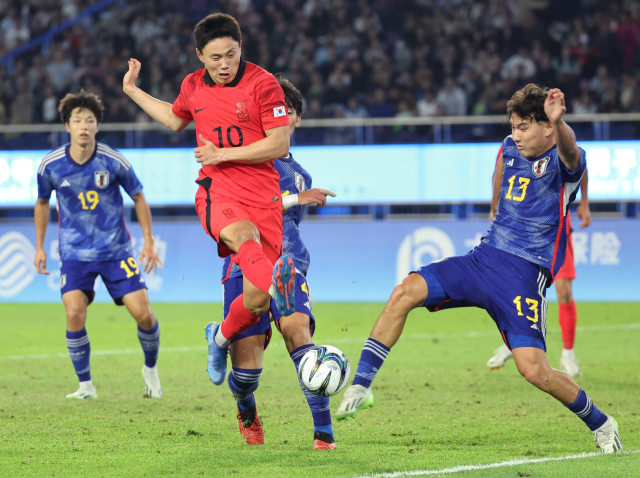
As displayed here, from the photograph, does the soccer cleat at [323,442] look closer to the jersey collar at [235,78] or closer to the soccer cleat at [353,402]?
the soccer cleat at [353,402]

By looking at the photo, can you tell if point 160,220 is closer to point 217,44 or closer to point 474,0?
point 474,0

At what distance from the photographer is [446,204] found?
1480 cm

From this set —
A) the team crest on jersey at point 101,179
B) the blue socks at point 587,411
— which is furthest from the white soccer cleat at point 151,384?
the blue socks at point 587,411

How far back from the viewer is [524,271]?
509 centimetres

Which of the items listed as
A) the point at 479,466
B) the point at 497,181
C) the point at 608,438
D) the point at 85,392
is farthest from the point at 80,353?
the point at 608,438

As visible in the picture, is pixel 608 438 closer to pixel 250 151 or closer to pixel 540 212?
pixel 540 212

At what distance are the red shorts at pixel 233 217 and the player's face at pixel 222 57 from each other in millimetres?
608

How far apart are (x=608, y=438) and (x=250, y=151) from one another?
8.66ft

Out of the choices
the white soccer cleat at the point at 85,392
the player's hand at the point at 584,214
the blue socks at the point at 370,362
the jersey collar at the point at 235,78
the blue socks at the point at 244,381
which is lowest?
the white soccer cleat at the point at 85,392

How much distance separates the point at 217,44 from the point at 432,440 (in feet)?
8.93

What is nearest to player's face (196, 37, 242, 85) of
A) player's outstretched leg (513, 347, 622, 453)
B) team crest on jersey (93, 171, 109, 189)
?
player's outstretched leg (513, 347, 622, 453)

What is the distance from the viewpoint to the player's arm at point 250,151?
471 centimetres

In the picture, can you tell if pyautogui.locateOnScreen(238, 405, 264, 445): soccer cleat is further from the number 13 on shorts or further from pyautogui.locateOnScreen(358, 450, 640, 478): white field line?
the number 13 on shorts

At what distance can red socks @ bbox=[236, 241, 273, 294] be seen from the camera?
4473 millimetres
